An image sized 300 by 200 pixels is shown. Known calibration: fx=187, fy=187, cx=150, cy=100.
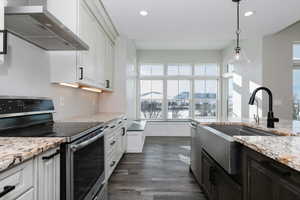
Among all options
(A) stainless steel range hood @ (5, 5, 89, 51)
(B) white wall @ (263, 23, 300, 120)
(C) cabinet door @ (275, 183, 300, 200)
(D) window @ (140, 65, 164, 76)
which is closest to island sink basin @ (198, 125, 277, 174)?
(C) cabinet door @ (275, 183, 300, 200)

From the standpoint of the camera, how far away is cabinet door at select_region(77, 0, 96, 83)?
225 cm

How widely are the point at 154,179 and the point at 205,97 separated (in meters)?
4.46

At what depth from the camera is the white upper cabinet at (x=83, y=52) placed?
6.85 feet

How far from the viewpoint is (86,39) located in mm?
2459

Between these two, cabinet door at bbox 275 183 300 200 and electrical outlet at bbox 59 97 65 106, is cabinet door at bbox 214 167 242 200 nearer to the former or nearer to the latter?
cabinet door at bbox 275 183 300 200

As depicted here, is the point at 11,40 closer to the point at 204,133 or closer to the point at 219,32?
the point at 204,133

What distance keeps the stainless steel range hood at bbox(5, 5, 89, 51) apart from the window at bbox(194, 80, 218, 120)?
5.21 metres

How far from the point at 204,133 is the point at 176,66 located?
187 inches

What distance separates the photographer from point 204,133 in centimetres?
216

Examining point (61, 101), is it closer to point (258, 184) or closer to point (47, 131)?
point (47, 131)

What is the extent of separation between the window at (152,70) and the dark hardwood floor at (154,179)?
3252 millimetres

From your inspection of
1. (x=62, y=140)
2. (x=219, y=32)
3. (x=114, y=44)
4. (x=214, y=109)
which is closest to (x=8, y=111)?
(x=62, y=140)

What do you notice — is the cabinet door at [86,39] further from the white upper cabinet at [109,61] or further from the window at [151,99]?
the window at [151,99]

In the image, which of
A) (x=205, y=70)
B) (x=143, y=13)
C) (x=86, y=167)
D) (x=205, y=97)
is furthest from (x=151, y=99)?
Result: (x=86, y=167)
